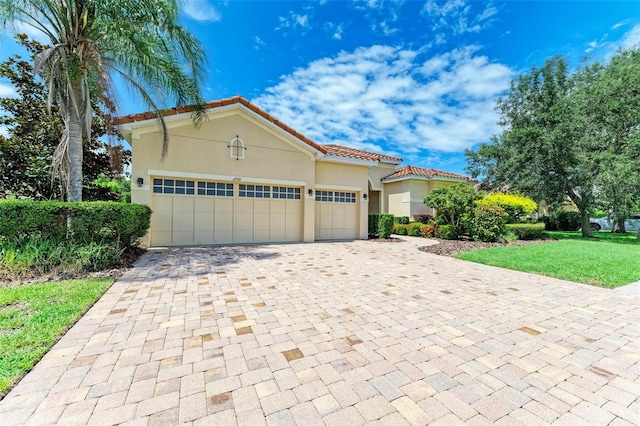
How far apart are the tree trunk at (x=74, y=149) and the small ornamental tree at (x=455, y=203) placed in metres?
15.8

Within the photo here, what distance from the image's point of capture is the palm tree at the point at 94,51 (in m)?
7.65

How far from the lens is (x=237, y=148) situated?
12102mm

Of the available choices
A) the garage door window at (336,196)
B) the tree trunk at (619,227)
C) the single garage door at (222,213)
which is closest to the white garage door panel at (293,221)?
the single garage door at (222,213)

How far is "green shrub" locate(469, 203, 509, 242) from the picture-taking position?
13898mm

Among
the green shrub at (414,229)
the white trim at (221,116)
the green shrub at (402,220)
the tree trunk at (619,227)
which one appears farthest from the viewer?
the tree trunk at (619,227)

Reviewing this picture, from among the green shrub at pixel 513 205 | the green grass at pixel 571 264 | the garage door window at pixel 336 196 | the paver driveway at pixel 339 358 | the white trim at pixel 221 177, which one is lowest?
the paver driveway at pixel 339 358

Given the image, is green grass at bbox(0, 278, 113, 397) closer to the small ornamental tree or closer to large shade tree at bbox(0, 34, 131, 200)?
large shade tree at bbox(0, 34, 131, 200)

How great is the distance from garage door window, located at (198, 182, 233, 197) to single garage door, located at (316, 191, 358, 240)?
4.88m

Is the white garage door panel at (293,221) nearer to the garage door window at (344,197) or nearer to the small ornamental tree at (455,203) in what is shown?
the garage door window at (344,197)

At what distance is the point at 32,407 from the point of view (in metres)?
2.20

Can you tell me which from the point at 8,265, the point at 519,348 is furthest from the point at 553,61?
the point at 8,265

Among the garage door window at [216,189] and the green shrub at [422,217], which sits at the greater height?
the garage door window at [216,189]

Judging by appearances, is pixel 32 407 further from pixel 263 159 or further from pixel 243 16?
pixel 243 16

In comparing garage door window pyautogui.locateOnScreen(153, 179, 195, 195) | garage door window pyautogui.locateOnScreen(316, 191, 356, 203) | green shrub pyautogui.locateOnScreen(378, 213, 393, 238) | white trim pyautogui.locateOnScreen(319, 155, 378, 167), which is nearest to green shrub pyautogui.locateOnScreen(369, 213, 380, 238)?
green shrub pyautogui.locateOnScreen(378, 213, 393, 238)
